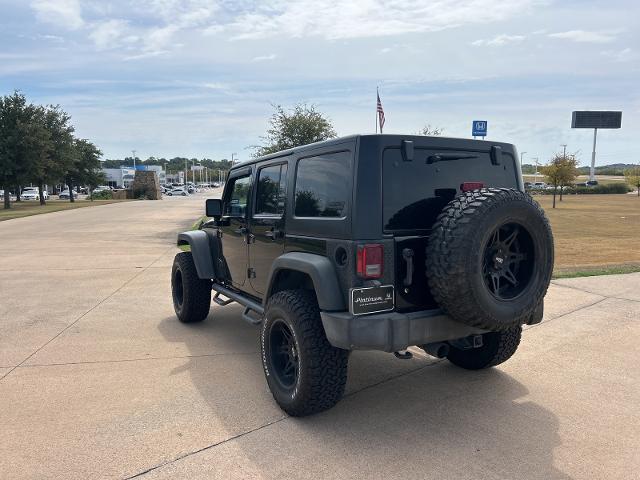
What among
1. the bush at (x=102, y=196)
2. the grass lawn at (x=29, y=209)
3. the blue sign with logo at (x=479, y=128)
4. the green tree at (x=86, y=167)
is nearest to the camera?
the blue sign with logo at (x=479, y=128)

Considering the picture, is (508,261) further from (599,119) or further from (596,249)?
(599,119)

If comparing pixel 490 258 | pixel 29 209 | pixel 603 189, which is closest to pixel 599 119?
pixel 603 189

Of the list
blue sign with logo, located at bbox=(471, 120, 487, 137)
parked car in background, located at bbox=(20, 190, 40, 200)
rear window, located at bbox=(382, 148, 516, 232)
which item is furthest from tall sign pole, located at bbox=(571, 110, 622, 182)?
rear window, located at bbox=(382, 148, 516, 232)

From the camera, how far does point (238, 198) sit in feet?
17.0

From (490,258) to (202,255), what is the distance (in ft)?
11.1

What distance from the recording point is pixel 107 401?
3.83 m

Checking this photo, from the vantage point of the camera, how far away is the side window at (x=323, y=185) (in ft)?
11.0

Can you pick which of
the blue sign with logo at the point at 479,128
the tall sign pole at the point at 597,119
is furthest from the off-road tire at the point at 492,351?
the tall sign pole at the point at 597,119

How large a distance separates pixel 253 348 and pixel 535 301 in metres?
2.80

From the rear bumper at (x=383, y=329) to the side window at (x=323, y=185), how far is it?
683 millimetres

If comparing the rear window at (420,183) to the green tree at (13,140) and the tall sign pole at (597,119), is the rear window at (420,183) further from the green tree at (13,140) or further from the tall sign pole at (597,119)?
the tall sign pole at (597,119)

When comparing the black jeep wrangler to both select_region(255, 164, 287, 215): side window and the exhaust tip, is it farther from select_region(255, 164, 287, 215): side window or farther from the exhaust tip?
select_region(255, 164, 287, 215): side window

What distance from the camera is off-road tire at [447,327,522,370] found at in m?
4.12

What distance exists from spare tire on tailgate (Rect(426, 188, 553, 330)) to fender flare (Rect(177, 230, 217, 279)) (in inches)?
123
